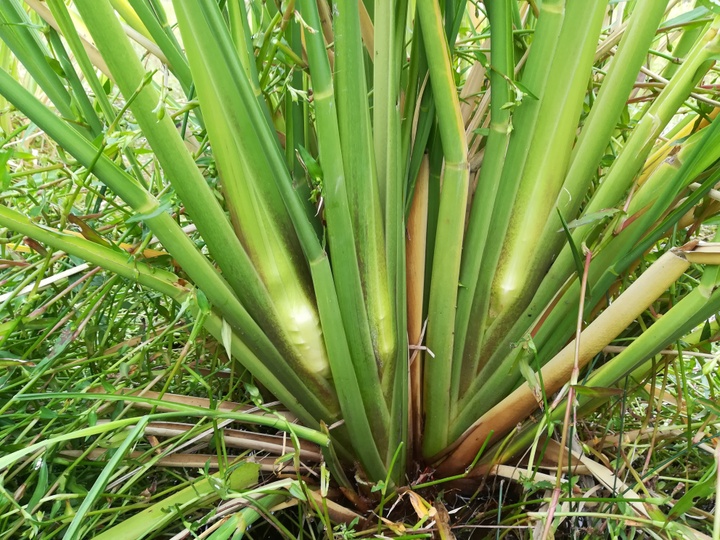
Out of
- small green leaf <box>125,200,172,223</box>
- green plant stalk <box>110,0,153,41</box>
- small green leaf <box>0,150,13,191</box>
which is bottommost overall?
small green leaf <box>125,200,172,223</box>

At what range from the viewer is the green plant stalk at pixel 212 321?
0.40 metres

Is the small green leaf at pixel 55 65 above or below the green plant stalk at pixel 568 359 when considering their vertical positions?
above

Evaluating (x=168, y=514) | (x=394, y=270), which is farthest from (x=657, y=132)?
(x=168, y=514)

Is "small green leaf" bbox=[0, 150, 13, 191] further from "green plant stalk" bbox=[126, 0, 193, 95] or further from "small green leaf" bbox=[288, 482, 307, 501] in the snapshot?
"small green leaf" bbox=[288, 482, 307, 501]

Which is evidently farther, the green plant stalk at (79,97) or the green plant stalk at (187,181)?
the green plant stalk at (79,97)

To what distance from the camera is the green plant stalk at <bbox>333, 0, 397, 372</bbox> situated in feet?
1.34

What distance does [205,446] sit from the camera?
0.55 m

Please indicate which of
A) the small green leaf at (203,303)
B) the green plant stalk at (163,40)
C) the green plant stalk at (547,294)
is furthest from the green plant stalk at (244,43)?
the green plant stalk at (547,294)

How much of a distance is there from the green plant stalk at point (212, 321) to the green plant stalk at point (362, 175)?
0.07 metres

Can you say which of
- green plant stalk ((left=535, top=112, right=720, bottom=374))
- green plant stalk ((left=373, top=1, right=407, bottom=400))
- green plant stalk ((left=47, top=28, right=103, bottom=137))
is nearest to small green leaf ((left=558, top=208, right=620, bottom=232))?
green plant stalk ((left=535, top=112, right=720, bottom=374))

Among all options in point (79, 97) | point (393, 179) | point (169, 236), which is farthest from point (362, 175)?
point (79, 97)

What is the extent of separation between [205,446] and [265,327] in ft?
0.50

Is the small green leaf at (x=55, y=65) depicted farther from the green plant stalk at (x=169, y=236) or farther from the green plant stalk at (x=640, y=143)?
the green plant stalk at (x=640, y=143)

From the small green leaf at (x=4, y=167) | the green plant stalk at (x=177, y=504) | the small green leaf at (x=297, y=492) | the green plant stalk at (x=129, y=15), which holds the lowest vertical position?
the green plant stalk at (x=177, y=504)
